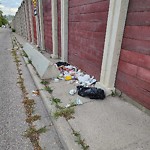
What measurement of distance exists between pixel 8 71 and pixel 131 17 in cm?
434

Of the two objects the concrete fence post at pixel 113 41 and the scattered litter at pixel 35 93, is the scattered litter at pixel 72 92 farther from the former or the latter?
the scattered litter at pixel 35 93

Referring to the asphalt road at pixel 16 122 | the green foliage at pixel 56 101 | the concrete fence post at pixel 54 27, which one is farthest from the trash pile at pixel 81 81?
the concrete fence post at pixel 54 27

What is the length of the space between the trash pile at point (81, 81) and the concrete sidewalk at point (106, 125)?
0.44ft

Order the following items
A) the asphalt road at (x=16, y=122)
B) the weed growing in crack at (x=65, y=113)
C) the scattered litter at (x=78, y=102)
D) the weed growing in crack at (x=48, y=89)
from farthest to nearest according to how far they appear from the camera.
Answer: the weed growing in crack at (x=48, y=89) < the scattered litter at (x=78, y=102) < the weed growing in crack at (x=65, y=113) < the asphalt road at (x=16, y=122)

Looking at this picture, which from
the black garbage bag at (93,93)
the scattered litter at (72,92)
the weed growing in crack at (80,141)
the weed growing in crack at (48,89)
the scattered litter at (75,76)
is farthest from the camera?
the scattered litter at (75,76)

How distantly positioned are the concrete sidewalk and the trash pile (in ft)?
0.44

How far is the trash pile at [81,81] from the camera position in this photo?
3.33m

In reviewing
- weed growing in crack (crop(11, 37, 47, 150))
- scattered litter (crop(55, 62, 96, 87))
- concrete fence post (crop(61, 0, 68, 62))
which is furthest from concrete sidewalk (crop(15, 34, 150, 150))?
concrete fence post (crop(61, 0, 68, 62))

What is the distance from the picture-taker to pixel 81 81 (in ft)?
13.9

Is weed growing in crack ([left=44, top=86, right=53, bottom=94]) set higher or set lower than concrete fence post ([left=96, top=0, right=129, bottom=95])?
lower

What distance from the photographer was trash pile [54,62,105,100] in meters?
3.33

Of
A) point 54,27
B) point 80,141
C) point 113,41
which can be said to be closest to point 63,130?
point 80,141

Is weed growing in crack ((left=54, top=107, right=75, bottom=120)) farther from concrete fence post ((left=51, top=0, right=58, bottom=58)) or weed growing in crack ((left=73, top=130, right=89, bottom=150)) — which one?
concrete fence post ((left=51, top=0, right=58, bottom=58))

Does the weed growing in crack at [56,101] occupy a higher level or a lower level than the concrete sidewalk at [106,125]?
lower
